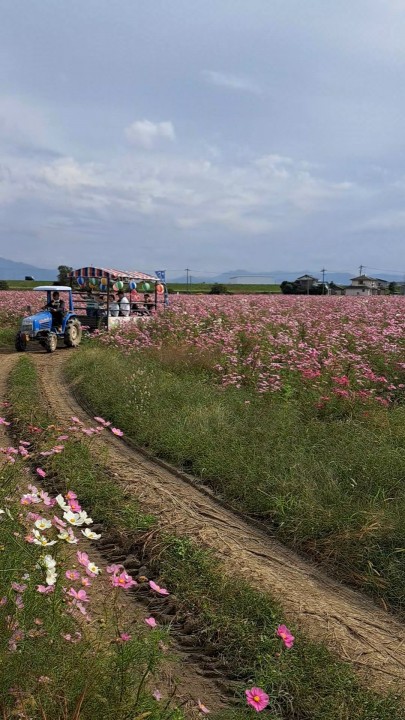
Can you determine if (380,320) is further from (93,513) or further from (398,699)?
(398,699)

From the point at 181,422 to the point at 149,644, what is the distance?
4.09 m

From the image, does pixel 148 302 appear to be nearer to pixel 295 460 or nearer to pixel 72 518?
pixel 295 460

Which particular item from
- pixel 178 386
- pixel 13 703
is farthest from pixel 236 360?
pixel 13 703

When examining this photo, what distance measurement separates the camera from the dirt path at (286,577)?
291 cm

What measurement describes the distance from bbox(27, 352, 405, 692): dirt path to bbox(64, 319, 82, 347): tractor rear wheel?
10.2 m

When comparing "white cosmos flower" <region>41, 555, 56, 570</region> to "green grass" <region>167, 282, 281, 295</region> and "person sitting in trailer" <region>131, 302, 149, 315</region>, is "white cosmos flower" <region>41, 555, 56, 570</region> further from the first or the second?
"green grass" <region>167, 282, 281, 295</region>

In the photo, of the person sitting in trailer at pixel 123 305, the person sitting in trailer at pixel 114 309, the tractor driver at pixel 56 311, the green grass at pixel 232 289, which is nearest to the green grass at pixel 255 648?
the tractor driver at pixel 56 311

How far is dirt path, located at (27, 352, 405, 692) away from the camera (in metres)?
2.91

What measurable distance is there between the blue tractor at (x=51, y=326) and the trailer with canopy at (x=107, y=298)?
1.34m

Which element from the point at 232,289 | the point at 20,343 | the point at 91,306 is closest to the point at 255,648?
the point at 20,343

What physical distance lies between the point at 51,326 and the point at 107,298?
109 inches

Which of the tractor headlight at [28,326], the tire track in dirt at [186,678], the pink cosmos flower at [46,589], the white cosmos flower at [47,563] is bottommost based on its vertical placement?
the tire track in dirt at [186,678]

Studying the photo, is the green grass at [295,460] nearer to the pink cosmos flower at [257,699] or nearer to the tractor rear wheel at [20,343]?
the pink cosmos flower at [257,699]

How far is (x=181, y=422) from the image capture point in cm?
657
